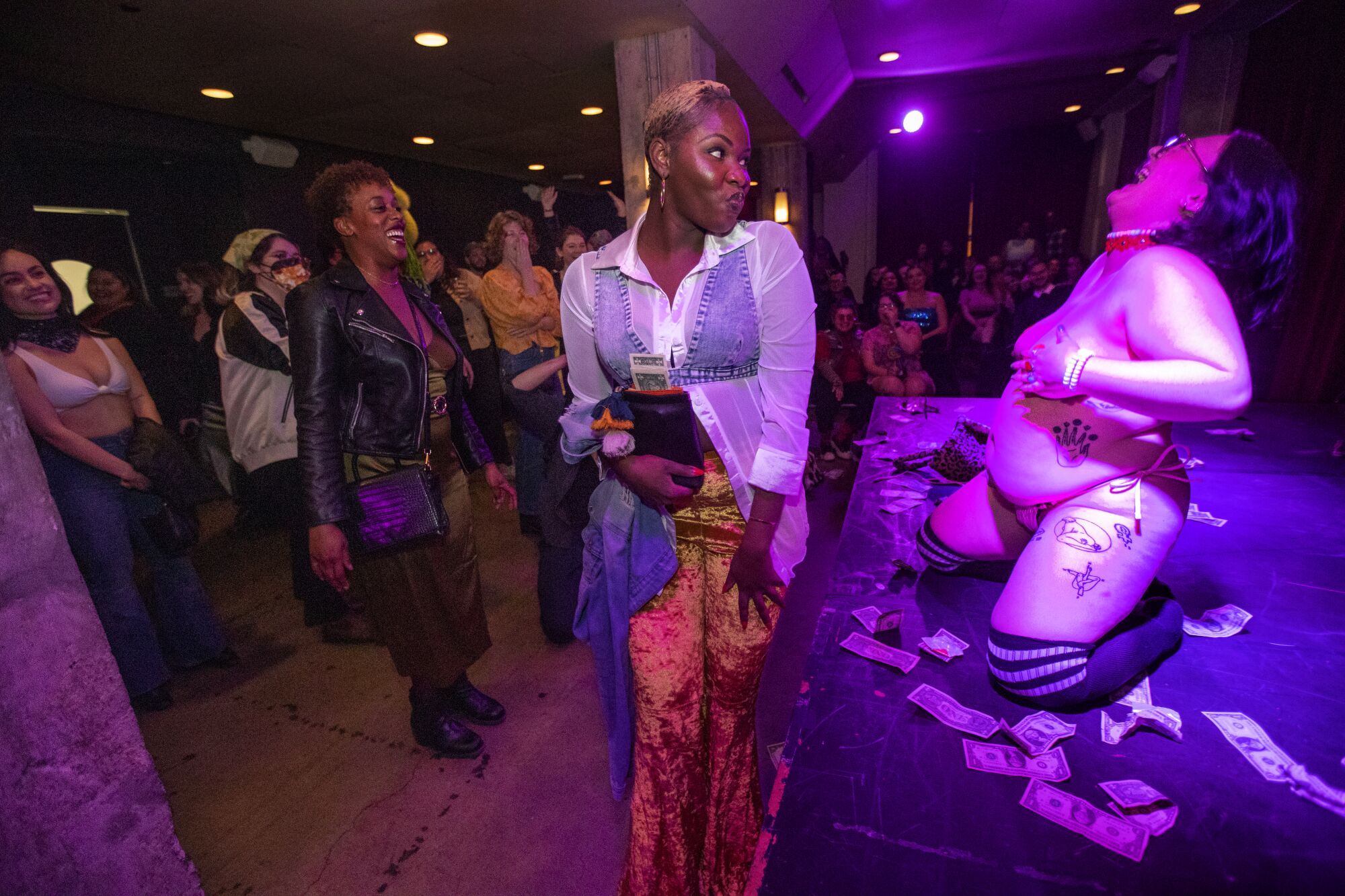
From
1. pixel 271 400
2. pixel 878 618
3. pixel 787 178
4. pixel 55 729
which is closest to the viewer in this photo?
pixel 55 729

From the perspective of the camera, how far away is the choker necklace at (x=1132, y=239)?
1.50m

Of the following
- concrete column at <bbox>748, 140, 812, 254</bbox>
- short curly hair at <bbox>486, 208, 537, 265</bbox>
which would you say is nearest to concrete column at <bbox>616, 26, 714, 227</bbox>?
short curly hair at <bbox>486, 208, 537, 265</bbox>

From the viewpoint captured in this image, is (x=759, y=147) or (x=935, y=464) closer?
(x=935, y=464)

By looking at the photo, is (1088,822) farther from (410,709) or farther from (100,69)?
(100,69)

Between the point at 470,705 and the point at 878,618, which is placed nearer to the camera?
the point at 878,618

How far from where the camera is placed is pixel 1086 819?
44.9 inches

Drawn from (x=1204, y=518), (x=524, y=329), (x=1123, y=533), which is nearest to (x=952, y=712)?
(x=1123, y=533)

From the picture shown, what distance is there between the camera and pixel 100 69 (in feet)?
15.6

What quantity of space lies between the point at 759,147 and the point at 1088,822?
9446 mm

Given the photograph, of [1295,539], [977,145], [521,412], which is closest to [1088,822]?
[1295,539]

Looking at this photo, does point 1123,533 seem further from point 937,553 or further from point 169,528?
point 169,528

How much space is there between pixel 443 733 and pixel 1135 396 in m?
2.46

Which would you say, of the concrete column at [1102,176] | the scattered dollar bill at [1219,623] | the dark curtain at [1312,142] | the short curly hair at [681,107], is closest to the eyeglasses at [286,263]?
the short curly hair at [681,107]

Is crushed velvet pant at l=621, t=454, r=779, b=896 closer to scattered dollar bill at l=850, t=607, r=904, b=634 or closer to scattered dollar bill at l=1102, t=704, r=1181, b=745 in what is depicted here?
scattered dollar bill at l=850, t=607, r=904, b=634
